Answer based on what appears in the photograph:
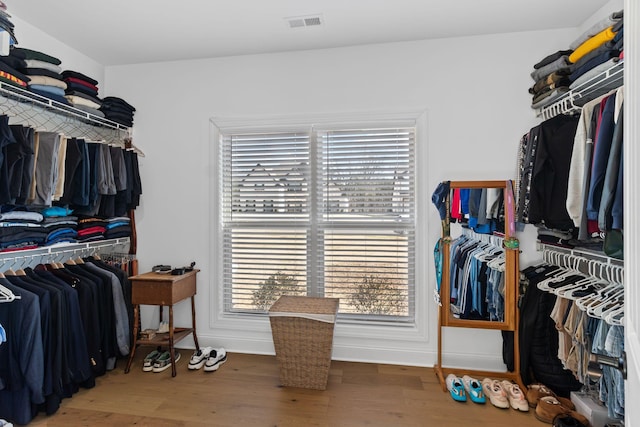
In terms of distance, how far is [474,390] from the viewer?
7.28 feet

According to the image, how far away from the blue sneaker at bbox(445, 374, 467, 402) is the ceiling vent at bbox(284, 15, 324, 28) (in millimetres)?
2844

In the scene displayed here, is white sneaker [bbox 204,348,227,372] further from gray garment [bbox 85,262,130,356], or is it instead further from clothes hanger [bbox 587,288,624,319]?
clothes hanger [bbox 587,288,624,319]

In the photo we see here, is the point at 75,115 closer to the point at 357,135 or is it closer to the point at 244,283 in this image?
the point at 244,283

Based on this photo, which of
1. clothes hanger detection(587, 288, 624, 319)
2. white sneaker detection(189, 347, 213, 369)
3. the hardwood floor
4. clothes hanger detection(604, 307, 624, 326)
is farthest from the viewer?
white sneaker detection(189, 347, 213, 369)

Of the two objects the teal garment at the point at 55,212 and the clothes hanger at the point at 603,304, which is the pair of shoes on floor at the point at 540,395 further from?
the teal garment at the point at 55,212

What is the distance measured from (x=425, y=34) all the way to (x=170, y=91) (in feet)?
7.74

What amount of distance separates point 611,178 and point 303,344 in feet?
6.61

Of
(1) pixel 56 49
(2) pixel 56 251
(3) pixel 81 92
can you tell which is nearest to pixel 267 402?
(2) pixel 56 251

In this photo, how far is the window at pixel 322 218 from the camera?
2.80 m

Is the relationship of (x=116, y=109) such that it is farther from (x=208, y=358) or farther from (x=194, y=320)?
(x=208, y=358)

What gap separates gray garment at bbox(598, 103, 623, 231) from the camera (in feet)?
4.71

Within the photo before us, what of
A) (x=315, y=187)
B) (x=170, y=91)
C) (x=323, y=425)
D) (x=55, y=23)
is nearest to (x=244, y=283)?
(x=315, y=187)

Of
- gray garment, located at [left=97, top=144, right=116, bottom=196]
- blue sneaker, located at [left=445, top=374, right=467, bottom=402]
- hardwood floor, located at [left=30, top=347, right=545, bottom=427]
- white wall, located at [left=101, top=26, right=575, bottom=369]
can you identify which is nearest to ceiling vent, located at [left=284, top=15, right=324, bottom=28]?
white wall, located at [left=101, top=26, right=575, bottom=369]

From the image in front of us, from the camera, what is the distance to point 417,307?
2752 mm
